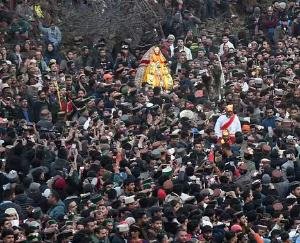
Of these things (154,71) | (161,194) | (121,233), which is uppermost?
(154,71)

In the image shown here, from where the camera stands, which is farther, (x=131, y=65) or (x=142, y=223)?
(x=131, y=65)

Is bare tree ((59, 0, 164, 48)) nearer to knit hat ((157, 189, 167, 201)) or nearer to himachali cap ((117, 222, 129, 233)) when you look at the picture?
knit hat ((157, 189, 167, 201))

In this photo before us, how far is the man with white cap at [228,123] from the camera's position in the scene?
32322 mm

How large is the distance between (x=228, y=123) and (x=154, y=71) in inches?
145

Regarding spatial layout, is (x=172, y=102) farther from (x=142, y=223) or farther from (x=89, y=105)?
(x=142, y=223)

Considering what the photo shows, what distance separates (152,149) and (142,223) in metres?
4.38

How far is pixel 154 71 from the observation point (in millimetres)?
35719

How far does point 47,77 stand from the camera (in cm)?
3381

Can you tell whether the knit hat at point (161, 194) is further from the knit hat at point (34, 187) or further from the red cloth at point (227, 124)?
the red cloth at point (227, 124)

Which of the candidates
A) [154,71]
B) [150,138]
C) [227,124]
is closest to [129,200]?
[150,138]

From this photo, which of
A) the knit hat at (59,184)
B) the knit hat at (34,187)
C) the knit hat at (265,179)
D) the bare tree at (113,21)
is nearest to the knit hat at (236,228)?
the knit hat at (265,179)

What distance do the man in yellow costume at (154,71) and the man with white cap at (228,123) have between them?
9.47 feet

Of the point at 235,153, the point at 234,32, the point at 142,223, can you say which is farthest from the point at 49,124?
the point at 234,32

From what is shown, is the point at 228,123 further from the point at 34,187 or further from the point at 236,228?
the point at 236,228
